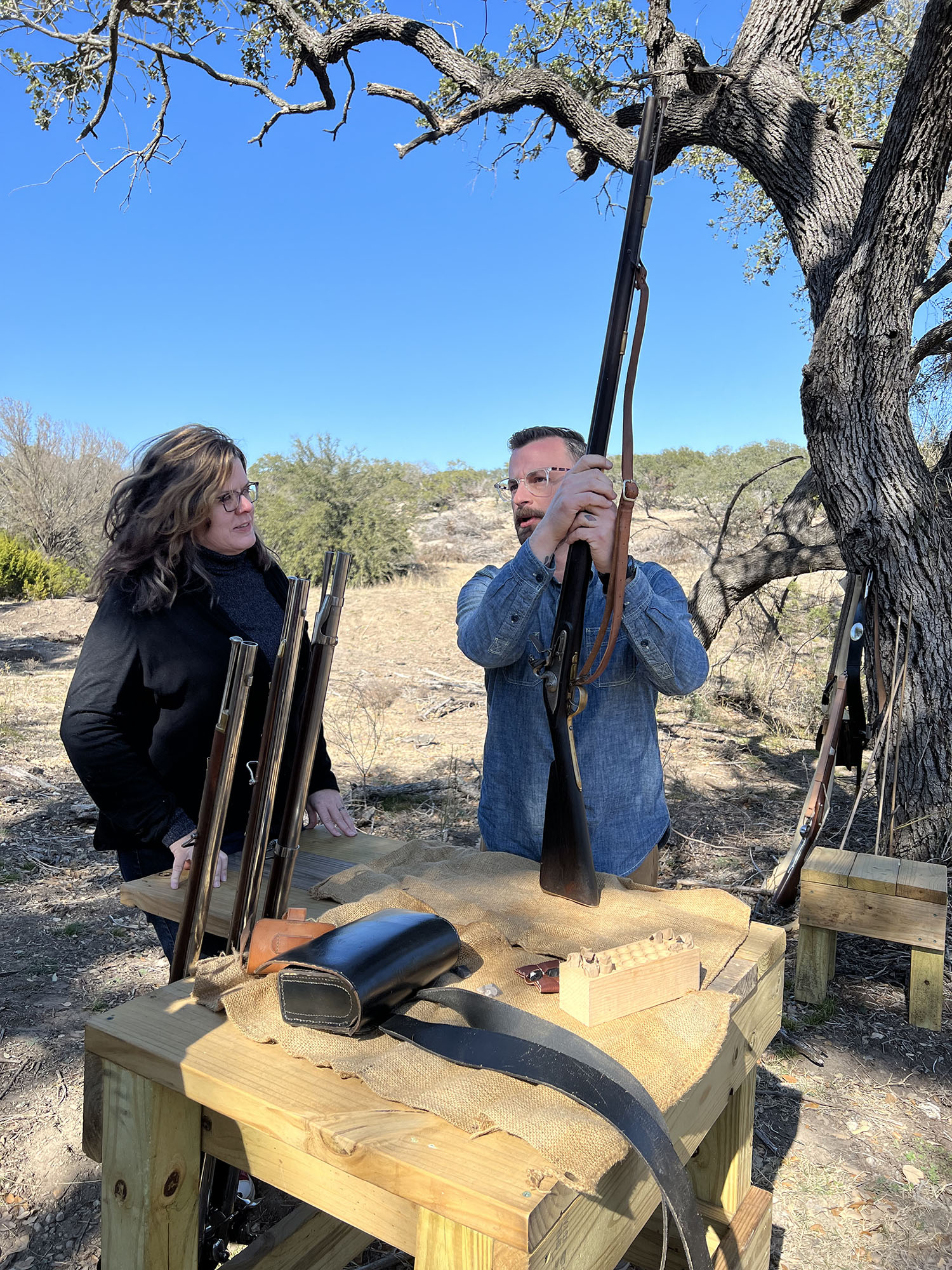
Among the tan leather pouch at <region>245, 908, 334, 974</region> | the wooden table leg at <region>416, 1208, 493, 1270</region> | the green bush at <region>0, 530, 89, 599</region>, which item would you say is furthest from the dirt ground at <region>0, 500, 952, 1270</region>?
the green bush at <region>0, 530, 89, 599</region>

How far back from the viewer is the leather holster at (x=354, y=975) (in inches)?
50.3

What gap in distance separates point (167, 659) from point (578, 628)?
1.20 m

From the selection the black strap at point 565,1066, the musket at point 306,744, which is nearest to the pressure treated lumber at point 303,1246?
the musket at point 306,744

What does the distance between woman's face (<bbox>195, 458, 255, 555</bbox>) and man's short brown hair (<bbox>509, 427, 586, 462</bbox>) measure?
84 cm

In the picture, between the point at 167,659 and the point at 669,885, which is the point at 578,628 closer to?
the point at 167,659

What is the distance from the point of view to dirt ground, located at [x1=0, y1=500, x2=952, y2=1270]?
275cm

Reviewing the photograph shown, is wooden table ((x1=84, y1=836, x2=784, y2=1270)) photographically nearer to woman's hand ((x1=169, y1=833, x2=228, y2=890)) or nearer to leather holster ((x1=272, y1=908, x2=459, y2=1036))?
leather holster ((x1=272, y1=908, x2=459, y2=1036))

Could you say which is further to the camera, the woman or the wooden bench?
the wooden bench

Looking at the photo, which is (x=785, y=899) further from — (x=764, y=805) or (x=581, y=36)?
(x=581, y=36)

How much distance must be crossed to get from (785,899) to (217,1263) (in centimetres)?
301

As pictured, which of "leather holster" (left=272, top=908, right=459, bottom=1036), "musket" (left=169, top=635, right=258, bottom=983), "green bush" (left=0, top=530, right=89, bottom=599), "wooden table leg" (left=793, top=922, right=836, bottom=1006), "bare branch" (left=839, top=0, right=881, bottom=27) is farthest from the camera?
"green bush" (left=0, top=530, right=89, bottom=599)

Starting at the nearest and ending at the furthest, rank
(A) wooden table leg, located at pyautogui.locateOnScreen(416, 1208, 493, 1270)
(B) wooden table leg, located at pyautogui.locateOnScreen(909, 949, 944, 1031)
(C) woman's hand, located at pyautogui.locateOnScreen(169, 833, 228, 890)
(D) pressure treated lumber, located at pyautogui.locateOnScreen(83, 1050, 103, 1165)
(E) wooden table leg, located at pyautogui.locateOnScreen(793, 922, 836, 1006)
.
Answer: (A) wooden table leg, located at pyautogui.locateOnScreen(416, 1208, 493, 1270) → (D) pressure treated lumber, located at pyautogui.locateOnScreen(83, 1050, 103, 1165) → (C) woman's hand, located at pyautogui.locateOnScreen(169, 833, 228, 890) → (B) wooden table leg, located at pyautogui.locateOnScreen(909, 949, 944, 1031) → (E) wooden table leg, located at pyautogui.locateOnScreen(793, 922, 836, 1006)

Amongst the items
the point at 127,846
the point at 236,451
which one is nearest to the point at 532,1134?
the point at 127,846

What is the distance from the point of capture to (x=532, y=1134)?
42.5 inches
